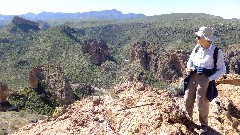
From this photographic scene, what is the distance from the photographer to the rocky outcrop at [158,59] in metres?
83.2

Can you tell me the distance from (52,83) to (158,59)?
36893mm

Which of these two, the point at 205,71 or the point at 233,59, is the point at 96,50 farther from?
the point at 205,71

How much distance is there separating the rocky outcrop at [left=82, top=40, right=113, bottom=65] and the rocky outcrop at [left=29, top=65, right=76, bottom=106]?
139 ft

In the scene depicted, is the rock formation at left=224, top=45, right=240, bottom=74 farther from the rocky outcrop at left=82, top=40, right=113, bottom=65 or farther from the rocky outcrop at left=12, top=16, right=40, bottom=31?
the rocky outcrop at left=12, top=16, right=40, bottom=31

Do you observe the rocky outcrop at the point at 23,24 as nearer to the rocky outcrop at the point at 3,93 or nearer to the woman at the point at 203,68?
the rocky outcrop at the point at 3,93

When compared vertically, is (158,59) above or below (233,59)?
below

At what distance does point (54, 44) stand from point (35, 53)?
7.77 meters

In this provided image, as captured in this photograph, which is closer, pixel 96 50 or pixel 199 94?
pixel 199 94

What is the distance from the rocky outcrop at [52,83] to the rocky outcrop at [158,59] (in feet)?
94.3

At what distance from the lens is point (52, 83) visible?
6081 centimetres

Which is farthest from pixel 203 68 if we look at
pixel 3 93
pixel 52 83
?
pixel 52 83

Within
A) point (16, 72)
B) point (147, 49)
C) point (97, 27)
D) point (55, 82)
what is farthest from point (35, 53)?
point (97, 27)

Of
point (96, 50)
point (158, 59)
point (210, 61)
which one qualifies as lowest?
point (96, 50)

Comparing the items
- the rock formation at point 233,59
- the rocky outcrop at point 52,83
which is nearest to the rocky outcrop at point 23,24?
the rocky outcrop at point 52,83
